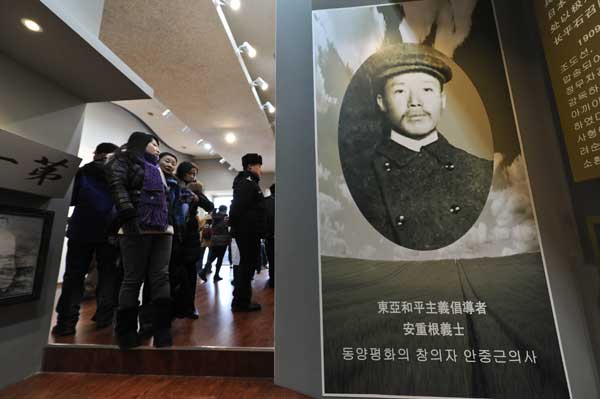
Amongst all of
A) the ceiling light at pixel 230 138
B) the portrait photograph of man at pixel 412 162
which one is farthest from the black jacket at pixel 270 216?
the ceiling light at pixel 230 138

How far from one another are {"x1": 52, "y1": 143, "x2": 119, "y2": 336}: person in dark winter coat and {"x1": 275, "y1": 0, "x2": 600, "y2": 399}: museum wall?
1449 millimetres

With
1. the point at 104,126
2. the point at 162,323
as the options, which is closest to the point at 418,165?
the point at 162,323

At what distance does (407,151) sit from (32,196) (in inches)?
83.2

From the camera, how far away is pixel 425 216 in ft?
4.12

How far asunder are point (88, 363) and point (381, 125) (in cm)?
213

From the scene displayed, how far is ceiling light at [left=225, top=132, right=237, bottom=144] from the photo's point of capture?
538cm

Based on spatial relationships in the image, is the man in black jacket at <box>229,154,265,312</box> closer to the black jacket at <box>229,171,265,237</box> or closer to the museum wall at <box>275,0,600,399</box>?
the black jacket at <box>229,171,265,237</box>

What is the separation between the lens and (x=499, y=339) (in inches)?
44.6

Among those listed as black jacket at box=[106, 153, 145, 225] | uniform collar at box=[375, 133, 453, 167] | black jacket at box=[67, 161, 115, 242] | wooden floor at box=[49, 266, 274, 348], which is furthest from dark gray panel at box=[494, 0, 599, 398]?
black jacket at box=[67, 161, 115, 242]

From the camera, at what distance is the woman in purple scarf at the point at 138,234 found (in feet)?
4.78

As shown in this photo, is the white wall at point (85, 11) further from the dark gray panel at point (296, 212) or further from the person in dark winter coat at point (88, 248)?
the dark gray panel at point (296, 212)

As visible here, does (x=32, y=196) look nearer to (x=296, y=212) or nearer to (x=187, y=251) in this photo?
(x=187, y=251)

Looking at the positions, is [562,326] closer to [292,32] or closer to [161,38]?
[292,32]

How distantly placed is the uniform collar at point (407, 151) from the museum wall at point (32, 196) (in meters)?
1.95
